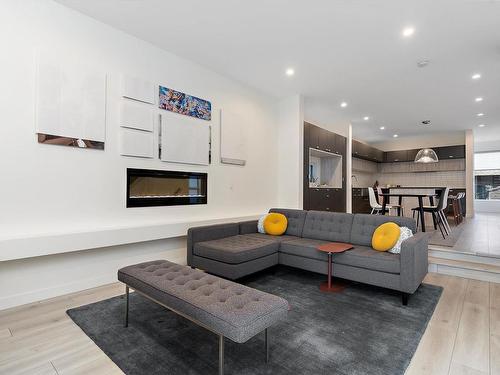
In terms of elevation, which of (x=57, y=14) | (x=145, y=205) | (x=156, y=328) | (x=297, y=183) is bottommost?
(x=156, y=328)

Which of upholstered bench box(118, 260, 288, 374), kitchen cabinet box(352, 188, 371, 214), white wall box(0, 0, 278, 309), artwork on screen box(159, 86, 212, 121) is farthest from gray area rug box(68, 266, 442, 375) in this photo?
kitchen cabinet box(352, 188, 371, 214)

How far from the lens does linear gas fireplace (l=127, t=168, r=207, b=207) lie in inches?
138

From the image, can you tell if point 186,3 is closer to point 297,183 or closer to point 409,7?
point 409,7

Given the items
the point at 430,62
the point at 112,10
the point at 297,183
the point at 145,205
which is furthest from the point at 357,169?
the point at 112,10

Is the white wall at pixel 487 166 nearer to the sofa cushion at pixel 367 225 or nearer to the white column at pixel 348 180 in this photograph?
the white column at pixel 348 180

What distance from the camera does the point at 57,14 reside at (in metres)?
2.90

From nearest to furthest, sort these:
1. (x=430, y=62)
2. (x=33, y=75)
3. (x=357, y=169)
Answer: (x=33, y=75)
(x=430, y=62)
(x=357, y=169)

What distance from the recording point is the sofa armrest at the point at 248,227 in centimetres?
413

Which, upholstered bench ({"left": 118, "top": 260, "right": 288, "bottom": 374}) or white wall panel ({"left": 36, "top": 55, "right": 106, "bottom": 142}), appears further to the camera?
white wall panel ({"left": 36, "top": 55, "right": 106, "bottom": 142})

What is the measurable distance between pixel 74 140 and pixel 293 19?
2801 mm

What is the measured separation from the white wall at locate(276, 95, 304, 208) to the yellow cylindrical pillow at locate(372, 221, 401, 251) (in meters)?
2.36

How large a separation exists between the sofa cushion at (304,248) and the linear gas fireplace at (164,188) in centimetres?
155

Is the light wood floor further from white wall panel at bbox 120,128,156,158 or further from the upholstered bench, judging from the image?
white wall panel at bbox 120,128,156,158

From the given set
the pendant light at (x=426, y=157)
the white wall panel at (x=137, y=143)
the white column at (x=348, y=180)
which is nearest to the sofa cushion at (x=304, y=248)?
the white wall panel at (x=137, y=143)
